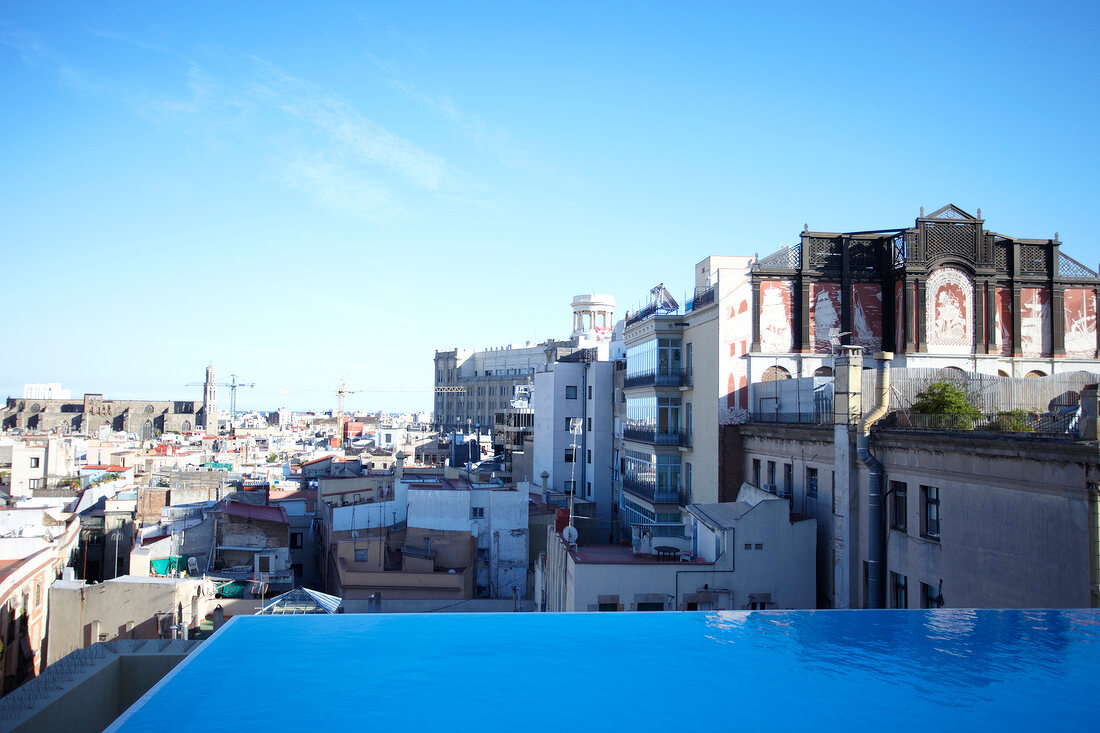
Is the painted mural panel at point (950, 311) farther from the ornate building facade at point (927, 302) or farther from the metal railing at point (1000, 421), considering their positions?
the metal railing at point (1000, 421)

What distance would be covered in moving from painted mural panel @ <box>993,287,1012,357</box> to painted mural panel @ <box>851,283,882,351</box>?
3.54 meters

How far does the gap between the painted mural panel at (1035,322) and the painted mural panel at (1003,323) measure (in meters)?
0.37

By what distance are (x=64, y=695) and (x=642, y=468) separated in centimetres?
2488

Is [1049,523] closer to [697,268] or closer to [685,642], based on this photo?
[685,642]

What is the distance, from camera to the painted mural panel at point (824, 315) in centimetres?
2458

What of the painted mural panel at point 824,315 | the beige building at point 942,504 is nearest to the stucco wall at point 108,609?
the beige building at point 942,504

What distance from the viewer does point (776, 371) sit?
24.3 meters

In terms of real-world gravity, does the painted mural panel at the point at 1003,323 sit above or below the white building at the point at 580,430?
above

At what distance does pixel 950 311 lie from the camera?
24078 millimetres

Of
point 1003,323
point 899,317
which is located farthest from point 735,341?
point 1003,323

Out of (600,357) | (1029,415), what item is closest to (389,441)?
(600,357)

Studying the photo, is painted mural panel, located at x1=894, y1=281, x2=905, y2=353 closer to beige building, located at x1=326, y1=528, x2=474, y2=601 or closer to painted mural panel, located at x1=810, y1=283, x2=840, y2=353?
painted mural panel, located at x1=810, y1=283, x2=840, y2=353

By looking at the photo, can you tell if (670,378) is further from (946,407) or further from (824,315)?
(946,407)

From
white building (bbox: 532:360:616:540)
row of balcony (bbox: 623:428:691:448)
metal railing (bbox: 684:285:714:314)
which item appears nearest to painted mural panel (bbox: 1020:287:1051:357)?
metal railing (bbox: 684:285:714:314)
